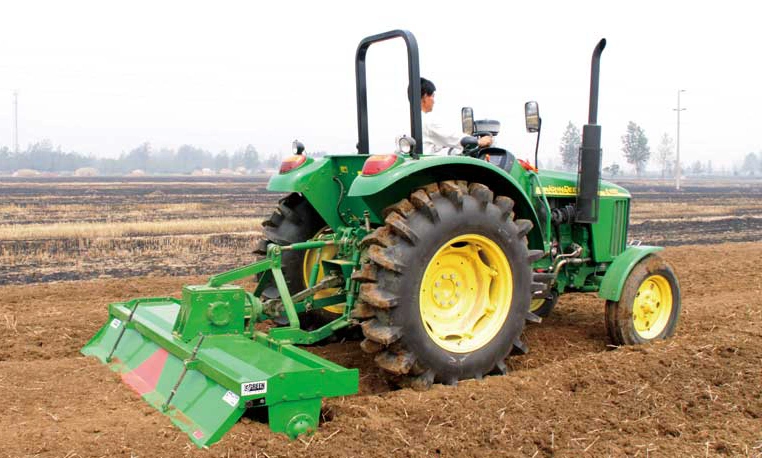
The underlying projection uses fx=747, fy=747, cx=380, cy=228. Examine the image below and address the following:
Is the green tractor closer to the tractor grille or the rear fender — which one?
the rear fender

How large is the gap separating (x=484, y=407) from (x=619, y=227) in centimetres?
306

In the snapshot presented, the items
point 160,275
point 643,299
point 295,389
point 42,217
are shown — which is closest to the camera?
point 295,389

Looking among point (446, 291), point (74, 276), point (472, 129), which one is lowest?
point (74, 276)

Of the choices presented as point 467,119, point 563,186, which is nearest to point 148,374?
point 467,119

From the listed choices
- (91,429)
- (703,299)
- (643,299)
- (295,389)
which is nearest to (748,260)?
(703,299)

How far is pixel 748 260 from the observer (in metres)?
10.8

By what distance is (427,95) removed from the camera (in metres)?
5.48

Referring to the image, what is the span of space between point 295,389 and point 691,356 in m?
2.89

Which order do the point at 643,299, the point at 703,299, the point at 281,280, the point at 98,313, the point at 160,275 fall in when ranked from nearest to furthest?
the point at 281,280
the point at 643,299
the point at 98,313
the point at 703,299
the point at 160,275

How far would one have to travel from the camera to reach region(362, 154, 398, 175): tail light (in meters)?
4.50

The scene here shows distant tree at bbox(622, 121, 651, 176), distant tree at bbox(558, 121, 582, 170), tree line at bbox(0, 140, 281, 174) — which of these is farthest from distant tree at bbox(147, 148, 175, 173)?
distant tree at bbox(558, 121, 582, 170)

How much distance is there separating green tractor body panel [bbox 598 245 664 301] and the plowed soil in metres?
0.49

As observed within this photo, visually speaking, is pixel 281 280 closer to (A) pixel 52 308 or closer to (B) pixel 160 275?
(A) pixel 52 308

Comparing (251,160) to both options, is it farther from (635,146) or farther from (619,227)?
(619,227)
